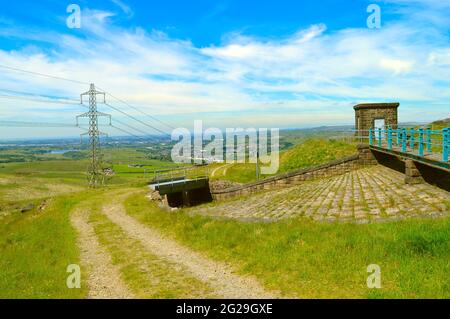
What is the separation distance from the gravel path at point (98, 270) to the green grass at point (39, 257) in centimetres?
29

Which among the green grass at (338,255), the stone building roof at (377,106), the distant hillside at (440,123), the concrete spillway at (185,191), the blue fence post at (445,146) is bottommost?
the concrete spillway at (185,191)

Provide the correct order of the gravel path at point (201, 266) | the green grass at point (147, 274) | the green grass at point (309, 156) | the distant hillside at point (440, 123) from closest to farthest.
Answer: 1. the gravel path at point (201, 266)
2. the green grass at point (147, 274)
3. the distant hillside at point (440, 123)
4. the green grass at point (309, 156)

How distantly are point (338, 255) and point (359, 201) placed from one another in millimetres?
5564

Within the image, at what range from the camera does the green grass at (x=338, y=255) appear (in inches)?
262

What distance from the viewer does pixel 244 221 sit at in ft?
42.0

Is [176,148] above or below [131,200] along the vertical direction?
above

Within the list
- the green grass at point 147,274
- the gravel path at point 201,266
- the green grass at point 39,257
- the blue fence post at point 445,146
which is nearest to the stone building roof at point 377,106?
the blue fence post at point 445,146

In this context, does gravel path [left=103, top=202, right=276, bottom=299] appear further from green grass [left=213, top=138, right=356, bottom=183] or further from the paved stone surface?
green grass [left=213, top=138, right=356, bottom=183]

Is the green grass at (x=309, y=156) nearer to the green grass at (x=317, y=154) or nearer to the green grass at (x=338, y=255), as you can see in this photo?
the green grass at (x=317, y=154)

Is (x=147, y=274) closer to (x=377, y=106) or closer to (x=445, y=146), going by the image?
(x=445, y=146)

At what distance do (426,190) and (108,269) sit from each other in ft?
36.9

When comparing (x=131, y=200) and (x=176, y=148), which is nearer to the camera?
(x=131, y=200)
